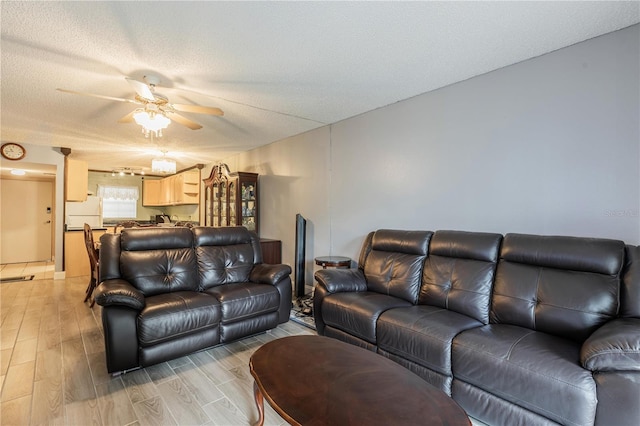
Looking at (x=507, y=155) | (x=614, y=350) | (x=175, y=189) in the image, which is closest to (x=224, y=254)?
(x=507, y=155)

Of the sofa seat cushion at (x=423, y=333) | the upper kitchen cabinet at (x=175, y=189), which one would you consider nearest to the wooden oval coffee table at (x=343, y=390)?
the sofa seat cushion at (x=423, y=333)

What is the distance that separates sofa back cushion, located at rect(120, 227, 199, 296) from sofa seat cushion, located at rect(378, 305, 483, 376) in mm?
2067

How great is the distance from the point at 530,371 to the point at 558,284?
739 millimetres

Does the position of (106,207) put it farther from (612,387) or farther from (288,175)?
(612,387)

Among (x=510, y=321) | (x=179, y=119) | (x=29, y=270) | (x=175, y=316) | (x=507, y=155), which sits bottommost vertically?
(x=29, y=270)

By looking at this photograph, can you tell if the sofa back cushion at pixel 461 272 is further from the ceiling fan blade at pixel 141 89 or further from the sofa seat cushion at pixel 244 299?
the ceiling fan blade at pixel 141 89

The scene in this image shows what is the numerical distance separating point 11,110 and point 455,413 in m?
5.29

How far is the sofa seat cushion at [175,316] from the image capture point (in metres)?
2.29

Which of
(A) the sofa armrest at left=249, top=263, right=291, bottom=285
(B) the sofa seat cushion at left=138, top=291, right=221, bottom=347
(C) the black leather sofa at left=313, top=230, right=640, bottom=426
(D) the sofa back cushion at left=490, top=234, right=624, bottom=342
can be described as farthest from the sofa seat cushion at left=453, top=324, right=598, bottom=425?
(B) the sofa seat cushion at left=138, top=291, right=221, bottom=347

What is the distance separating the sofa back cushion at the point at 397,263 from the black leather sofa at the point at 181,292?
0.99 meters

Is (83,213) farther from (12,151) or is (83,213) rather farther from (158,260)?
(158,260)

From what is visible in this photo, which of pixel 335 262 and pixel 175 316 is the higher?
pixel 335 262

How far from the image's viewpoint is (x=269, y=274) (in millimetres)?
3199

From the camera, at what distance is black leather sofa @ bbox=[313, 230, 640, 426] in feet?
4.63
